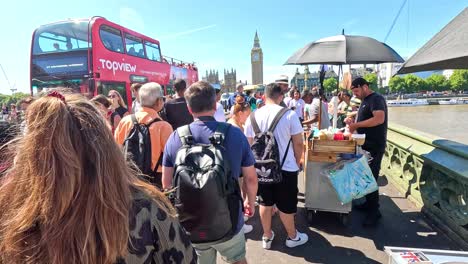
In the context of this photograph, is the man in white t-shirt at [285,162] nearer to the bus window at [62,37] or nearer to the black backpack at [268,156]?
the black backpack at [268,156]

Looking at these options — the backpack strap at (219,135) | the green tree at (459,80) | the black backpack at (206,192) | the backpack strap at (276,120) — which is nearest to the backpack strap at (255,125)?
the backpack strap at (276,120)

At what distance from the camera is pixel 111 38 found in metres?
8.90

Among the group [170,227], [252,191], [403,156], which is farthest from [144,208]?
[403,156]

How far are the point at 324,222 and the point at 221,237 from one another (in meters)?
2.44

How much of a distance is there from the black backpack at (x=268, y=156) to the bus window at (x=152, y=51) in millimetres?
9159

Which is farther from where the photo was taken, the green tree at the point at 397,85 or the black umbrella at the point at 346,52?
the green tree at the point at 397,85

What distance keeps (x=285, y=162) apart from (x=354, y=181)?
36.2 inches

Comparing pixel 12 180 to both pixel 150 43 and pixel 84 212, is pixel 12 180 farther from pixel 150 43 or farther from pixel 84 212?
pixel 150 43

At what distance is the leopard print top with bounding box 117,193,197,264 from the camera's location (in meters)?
1.00

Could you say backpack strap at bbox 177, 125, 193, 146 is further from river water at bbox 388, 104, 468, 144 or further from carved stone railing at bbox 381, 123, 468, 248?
river water at bbox 388, 104, 468, 144

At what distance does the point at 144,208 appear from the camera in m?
1.03

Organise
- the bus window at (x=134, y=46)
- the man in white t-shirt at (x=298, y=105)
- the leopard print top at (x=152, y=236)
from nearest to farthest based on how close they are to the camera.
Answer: the leopard print top at (x=152, y=236) → the man in white t-shirt at (x=298, y=105) → the bus window at (x=134, y=46)

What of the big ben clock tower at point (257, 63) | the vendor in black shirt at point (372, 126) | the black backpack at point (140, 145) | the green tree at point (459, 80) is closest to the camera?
the black backpack at point (140, 145)

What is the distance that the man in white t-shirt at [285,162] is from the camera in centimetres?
315
